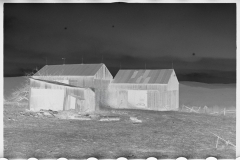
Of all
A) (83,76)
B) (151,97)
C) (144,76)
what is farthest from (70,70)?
(151,97)

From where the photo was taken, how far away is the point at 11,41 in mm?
5520

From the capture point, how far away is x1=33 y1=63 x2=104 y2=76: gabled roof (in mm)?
5711

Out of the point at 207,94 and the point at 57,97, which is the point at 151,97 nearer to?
the point at 207,94

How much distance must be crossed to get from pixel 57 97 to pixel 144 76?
2160 mm

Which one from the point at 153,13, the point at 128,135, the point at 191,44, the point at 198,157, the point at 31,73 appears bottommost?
the point at 198,157

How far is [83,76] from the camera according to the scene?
607cm

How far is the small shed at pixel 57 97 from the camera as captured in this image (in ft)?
18.9

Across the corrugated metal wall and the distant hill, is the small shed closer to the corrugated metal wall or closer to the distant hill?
the corrugated metal wall

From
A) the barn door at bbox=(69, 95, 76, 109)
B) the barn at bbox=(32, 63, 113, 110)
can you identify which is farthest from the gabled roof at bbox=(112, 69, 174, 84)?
the barn door at bbox=(69, 95, 76, 109)

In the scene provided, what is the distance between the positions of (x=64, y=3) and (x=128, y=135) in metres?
3.17

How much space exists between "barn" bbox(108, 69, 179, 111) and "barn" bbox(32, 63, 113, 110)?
202mm

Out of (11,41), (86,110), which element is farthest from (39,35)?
(86,110)

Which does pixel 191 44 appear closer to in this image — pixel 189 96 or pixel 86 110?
pixel 189 96

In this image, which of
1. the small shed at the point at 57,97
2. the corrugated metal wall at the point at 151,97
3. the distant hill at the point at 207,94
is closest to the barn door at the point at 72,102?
the small shed at the point at 57,97
